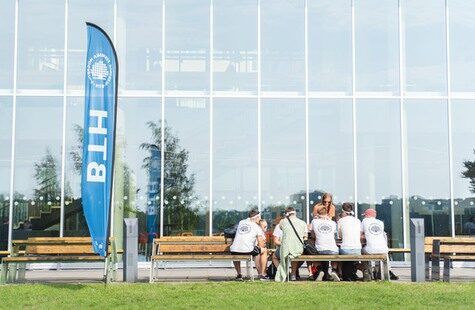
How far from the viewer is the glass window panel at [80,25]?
1859cm

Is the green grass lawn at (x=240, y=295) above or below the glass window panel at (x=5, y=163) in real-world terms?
below

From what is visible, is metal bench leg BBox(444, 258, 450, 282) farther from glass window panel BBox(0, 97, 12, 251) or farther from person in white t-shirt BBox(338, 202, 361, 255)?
glass window panel BBox(0, 97, 12, 251)

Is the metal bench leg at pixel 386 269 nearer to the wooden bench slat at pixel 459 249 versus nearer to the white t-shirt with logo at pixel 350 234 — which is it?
the white t-shirt with logo at pixel 350 234

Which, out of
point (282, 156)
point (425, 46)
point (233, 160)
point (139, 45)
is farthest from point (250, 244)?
point (425, 46)

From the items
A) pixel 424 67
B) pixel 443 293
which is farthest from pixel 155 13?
pixel 443 293

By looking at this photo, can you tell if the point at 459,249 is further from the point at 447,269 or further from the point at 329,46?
the point at 329,46

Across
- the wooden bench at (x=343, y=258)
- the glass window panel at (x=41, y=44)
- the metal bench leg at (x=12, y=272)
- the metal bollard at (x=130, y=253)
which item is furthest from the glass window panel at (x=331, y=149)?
the metal bench leg at (x=12, y=272)

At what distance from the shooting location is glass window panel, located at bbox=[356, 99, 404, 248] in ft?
61.5

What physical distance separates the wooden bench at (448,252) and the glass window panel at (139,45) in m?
7.35

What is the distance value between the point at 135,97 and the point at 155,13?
1902mm

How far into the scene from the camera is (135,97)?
1864cm

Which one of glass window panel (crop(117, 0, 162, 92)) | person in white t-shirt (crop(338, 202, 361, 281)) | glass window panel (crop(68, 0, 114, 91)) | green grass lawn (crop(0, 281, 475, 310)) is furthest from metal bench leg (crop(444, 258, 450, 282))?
glass window panel (crop(68, 0, 114, 91))

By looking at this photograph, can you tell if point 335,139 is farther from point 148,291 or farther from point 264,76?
point 148,291

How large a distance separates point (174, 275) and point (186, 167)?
3340 mm
